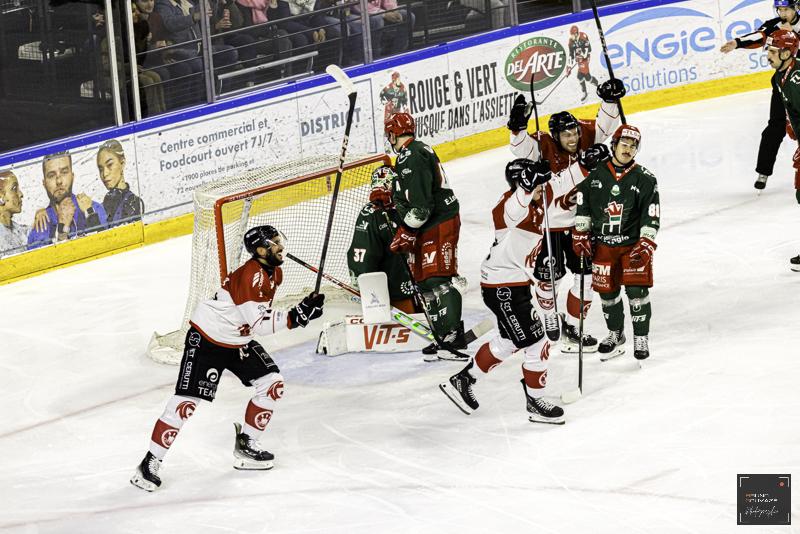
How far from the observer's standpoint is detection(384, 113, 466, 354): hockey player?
677cm

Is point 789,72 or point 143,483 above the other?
point 789,72

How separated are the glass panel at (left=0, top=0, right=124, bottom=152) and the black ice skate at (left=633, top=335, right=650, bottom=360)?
4.11 metres

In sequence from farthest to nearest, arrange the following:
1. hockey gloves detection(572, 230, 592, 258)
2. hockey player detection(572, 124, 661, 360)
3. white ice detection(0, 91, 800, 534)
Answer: hockey gloves detection(572, 230, 592, 258) → hockey player detection(572, 124, 661, 360) → white ice detection(0, 91, 800, 534)

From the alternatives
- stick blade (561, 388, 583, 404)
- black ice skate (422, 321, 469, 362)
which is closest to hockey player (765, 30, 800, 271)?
black ice skate (422, 321, 469, 362)

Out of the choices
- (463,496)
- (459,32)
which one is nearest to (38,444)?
(463,496)

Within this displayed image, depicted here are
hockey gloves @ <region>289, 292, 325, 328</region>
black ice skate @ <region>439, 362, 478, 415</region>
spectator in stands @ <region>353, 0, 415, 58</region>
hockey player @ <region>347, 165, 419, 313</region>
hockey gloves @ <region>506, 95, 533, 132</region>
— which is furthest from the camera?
spectator in stands @ <region>353, 0, 415, 58</region>

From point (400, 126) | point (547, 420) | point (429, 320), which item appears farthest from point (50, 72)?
point (547, 420)

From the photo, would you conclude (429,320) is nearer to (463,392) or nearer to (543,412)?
(463,392)

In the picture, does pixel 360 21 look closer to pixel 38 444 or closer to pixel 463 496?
pixel 38 444

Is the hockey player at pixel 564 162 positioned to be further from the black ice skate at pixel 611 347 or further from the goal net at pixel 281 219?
A: the goal net at pixel 281 219

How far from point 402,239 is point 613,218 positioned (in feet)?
3.53

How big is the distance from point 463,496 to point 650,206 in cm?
172

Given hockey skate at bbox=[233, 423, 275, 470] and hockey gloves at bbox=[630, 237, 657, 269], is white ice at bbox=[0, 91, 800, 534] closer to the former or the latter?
hockey skate at bbox=[233, 423, 275, 470]

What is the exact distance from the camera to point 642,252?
21.0 ft
